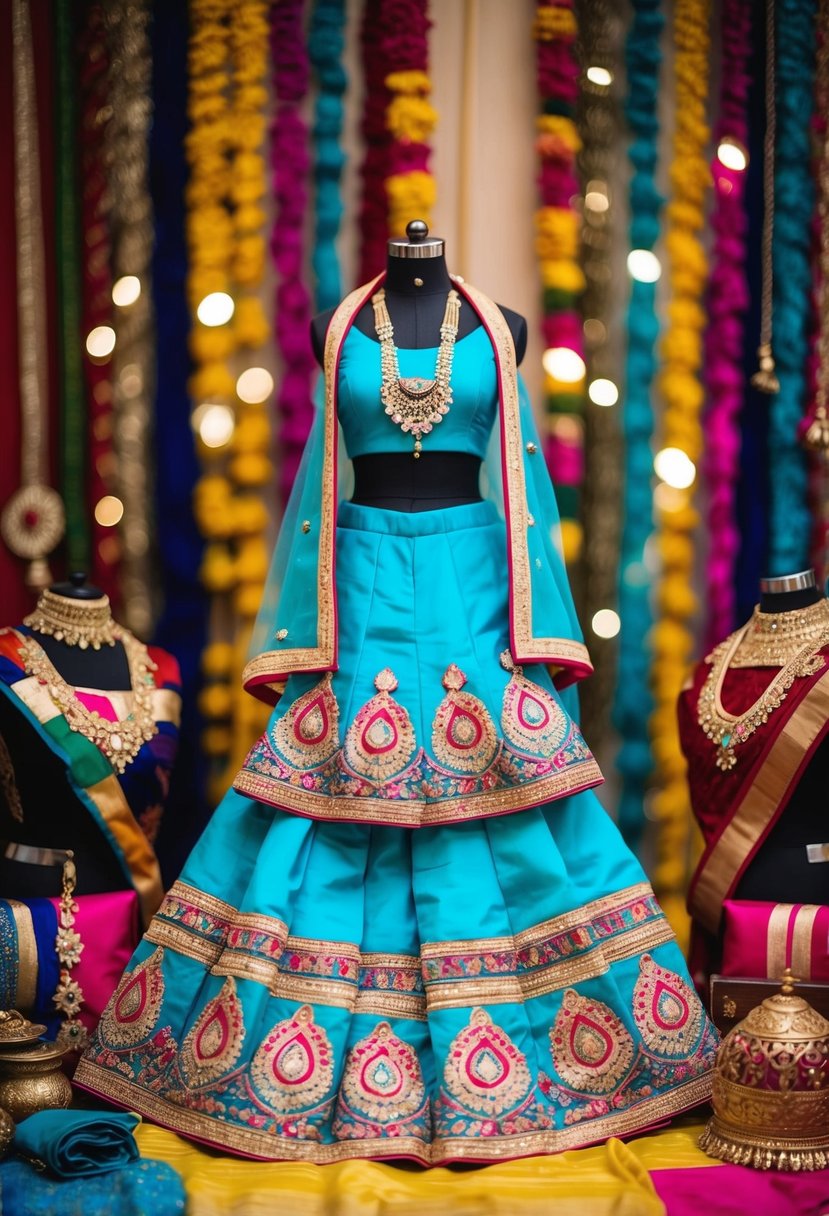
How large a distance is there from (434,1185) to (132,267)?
7.78ft

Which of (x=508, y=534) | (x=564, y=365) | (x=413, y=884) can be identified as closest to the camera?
(x=413, y=884)

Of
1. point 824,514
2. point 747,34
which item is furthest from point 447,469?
point 747,34

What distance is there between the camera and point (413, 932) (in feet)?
10.3

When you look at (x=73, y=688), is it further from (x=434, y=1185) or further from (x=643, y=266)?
(x=643, y=266)

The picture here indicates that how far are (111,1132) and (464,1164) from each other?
62 cm

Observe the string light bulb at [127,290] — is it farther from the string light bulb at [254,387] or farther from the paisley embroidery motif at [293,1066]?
the paisley embroidery motif at [293,1066]

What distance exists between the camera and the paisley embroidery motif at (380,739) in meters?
3.15

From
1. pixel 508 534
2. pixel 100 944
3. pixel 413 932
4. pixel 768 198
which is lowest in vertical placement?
pixel 100 944

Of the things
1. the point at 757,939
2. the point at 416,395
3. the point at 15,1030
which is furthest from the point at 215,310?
the point at 757,939

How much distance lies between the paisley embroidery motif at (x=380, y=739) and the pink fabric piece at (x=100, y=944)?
Result: 0.67 metres

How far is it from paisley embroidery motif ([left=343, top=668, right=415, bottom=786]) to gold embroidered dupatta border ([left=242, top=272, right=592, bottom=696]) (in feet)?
0.38

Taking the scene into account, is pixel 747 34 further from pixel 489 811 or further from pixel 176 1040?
pixel 176 1040

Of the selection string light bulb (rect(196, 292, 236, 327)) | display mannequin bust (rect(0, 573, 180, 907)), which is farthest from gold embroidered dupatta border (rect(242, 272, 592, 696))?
string light bulb (rect(196, 292, 236, 327))

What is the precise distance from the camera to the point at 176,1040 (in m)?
3.10
